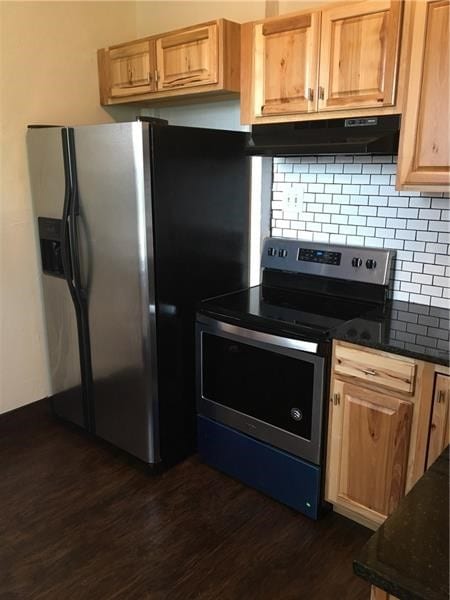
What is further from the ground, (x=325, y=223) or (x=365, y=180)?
(x=365, y=180)

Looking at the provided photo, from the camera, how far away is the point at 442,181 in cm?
183

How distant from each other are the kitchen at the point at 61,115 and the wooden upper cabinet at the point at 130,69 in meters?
0.14

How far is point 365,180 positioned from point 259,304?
78 cm

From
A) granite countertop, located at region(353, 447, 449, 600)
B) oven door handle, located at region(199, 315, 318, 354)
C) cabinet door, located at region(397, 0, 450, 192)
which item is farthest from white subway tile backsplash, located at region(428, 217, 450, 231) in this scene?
granite countertop, located at region(353, 447, 449, 600)

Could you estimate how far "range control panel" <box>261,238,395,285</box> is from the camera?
233 centimetres

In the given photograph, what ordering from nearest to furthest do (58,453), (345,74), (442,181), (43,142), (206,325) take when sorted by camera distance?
(442,181), (345,74), (206,325), (43,142), (58,453)

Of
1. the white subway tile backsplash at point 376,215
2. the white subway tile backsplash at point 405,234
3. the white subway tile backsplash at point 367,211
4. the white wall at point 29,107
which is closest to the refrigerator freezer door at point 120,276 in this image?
the white wall at point 29,107

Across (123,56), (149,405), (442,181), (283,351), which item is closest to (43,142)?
(123,56)

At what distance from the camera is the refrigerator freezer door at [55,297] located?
99.3 inches

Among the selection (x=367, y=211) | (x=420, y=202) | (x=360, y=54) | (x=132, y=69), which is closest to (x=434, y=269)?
(x=420, y=202)

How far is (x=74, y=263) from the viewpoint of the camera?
8.34 feet

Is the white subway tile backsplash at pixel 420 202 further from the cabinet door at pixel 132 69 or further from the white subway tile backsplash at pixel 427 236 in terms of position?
the cabinet door at pixel 132 69

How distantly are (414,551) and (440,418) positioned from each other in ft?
3.41

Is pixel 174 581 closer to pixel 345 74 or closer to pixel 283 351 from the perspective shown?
pixel 283 351
